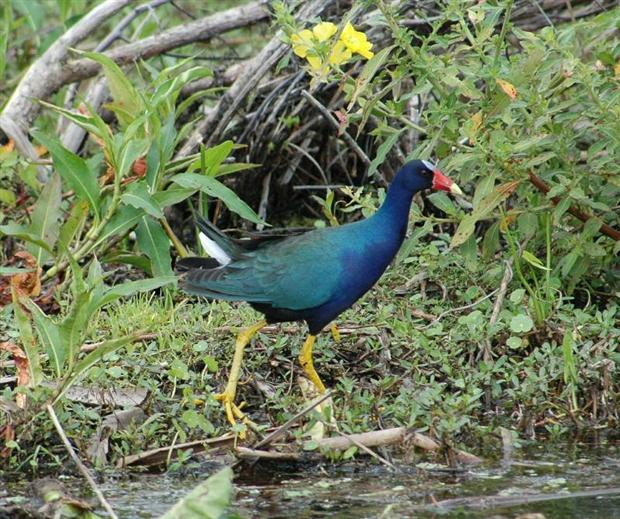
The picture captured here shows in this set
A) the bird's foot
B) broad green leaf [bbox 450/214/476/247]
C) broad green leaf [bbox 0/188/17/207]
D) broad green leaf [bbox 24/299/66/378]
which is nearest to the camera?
broad green leaf [bbox 24/299/66/378]

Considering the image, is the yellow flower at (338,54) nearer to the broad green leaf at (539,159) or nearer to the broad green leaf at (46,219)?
the broad green leaf at (539,159)

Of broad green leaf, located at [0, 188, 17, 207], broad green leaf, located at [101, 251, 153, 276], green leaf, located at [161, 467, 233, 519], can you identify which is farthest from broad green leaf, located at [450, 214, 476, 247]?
broad green leaf, located at [0, 188, 17, 207]

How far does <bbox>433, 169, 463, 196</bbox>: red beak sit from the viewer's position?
4.79 m

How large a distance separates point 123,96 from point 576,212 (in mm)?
2022

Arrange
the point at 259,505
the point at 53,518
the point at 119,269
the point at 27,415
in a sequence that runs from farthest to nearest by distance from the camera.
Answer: the point at 119,269
the point at 27,415
the point at 259,505
the point at 53,518

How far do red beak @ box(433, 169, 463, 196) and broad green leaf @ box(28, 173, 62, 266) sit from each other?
175cm

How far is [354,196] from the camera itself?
205 inches

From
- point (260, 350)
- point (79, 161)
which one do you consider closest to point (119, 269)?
point (79, 161)

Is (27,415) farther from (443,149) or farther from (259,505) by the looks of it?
(443,149)

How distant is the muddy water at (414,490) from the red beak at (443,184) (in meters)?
1.04

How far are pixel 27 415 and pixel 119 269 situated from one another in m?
1.85

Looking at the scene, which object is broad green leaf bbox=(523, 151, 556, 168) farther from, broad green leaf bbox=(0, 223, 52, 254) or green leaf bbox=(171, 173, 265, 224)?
broad green leaf bbox=(0, 223, 52, 254)

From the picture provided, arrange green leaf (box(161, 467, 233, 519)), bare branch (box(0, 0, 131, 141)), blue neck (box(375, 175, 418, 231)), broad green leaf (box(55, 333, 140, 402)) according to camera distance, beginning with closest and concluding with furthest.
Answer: green leaf (box(161, 467, 233, 519))
broad green leaf (box(55, 333, 140, 402))
blue neck (box(375, 175, 418, 231))
bare branch (box(0, 0, 131, 141))

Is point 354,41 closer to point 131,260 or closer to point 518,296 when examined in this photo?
point 518,296
